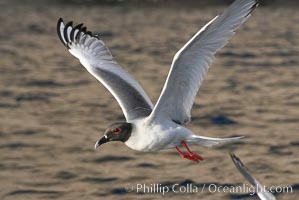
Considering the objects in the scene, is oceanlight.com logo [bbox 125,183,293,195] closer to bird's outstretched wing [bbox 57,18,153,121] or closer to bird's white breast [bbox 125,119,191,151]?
bird's outstretched wing [bbox 57,18,153,121]

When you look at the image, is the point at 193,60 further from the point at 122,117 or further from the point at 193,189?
the point at 122,117

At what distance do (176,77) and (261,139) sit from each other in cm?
1023

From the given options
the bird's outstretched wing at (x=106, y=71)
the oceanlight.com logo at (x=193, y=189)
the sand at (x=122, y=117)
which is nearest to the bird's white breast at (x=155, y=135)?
the bird's outstretched wing at (x=106, y=71)

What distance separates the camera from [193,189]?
16.7 meters

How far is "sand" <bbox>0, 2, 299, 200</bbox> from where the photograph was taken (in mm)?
17641

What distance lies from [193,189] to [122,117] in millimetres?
7447

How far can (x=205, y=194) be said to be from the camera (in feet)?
54.1

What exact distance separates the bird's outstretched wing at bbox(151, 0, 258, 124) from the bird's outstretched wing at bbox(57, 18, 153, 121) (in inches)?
29.3

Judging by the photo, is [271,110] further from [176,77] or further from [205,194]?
[176,77]

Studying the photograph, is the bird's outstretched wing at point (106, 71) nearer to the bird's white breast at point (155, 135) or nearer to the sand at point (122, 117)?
the bird's white breast at point (155, 135)

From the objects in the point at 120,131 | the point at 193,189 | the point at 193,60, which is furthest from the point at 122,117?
the point at 193,60

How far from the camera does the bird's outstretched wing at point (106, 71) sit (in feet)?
40.6

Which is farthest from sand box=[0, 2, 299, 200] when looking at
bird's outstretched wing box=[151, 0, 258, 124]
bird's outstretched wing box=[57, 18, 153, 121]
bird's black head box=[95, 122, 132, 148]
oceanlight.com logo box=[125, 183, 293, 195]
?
bird's outstretched wing box=[151, 0, 258, 124]

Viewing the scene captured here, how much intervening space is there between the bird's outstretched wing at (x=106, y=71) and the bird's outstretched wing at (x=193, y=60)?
75cm
